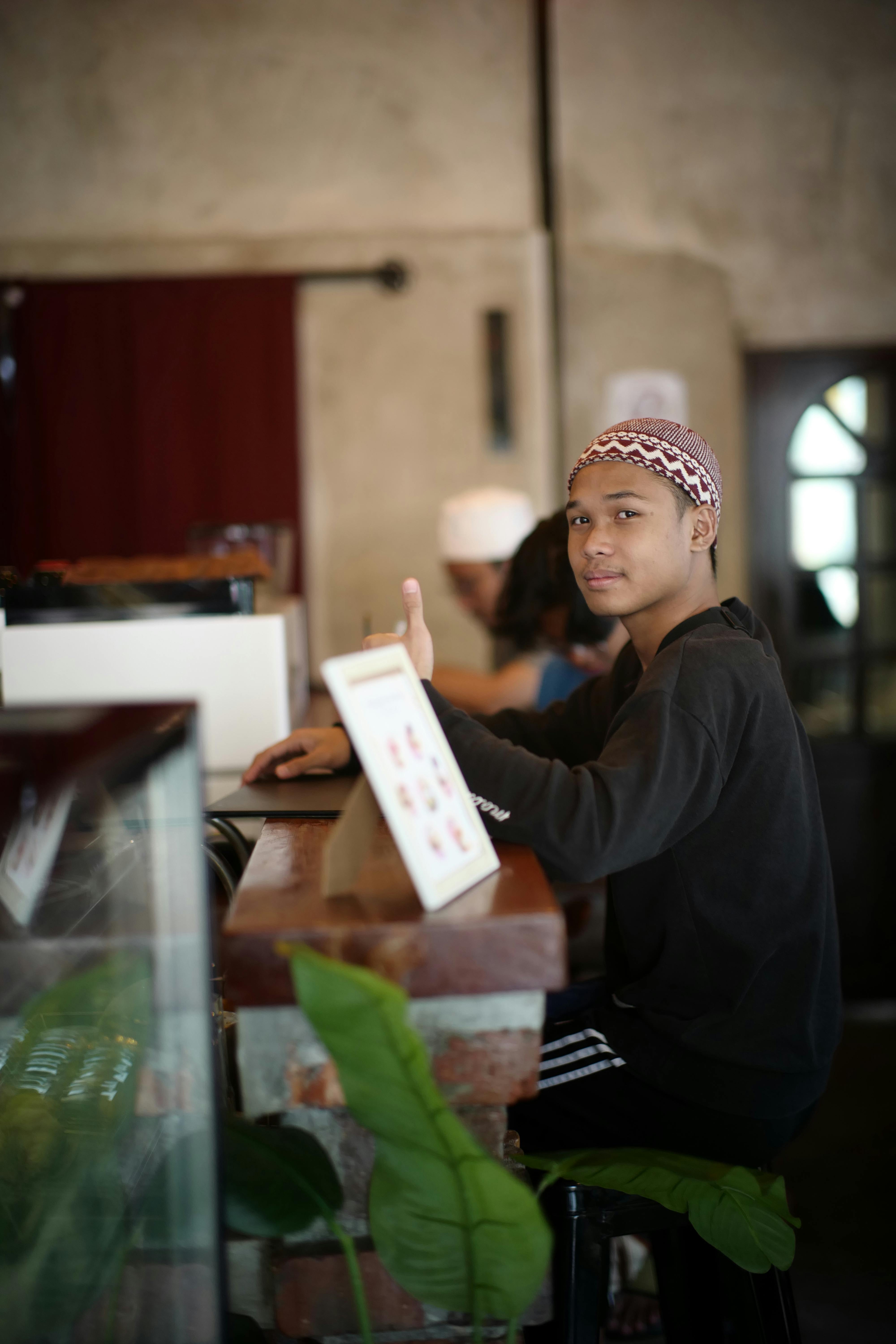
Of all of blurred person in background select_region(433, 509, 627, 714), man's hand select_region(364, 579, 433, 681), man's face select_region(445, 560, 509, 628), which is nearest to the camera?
man's hand select_region(364, 579, 433, 681)

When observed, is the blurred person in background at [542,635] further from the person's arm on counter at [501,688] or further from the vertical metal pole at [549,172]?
the vertical metal pole at [549,172]

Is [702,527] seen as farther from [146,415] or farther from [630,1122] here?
[146,415]

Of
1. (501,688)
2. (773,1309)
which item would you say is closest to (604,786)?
(773,1309)

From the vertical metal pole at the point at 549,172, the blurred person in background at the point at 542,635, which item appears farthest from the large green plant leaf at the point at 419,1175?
the vertical metal pole at the point at 549,172

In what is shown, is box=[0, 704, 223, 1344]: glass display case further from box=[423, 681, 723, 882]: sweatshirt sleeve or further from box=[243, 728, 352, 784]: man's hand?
box=[243, 728, 352, 784]: man's hand

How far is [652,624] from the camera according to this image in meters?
1.29

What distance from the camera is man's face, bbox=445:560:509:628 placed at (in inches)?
114

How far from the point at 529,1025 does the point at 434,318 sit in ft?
9.35

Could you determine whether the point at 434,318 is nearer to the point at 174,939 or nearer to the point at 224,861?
the point at 224,861

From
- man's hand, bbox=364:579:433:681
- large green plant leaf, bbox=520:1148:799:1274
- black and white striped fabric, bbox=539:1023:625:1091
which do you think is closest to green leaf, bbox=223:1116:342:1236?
large green plant leaf, bbox=520:1148:799:1274

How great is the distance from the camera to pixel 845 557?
358 cm

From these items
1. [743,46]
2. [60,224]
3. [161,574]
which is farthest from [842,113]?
[161,574]

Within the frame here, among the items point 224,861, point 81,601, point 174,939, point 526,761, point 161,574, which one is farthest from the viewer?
point 161,574

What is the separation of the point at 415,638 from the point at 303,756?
15.4 inches
